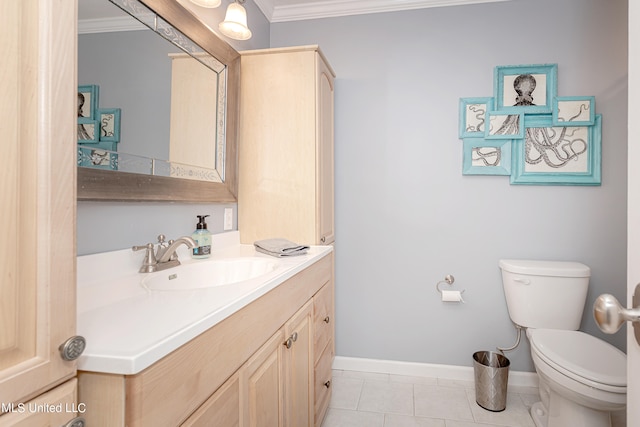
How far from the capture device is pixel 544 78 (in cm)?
212

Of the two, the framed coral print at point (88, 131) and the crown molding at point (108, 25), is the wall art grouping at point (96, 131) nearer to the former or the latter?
the framed coral print at point (88, 131)

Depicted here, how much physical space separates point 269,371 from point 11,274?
774 millimetres

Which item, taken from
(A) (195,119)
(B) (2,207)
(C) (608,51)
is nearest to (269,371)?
(B) (2,207)

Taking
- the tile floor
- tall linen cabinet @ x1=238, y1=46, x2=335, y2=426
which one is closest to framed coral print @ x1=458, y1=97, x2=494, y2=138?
tall linen cabinet @ x1=238, y1=46, x2=335, y2=426

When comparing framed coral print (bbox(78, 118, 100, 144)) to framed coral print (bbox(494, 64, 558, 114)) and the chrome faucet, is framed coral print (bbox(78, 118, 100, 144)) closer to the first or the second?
the chrome faucet

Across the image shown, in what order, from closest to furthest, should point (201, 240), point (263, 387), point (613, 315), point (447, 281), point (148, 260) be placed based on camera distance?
point (613, 315)
point (263, 387)
point (148, 260)
point (201, 240)
point (447, 281)

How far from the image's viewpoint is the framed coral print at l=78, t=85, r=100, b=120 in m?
1.00

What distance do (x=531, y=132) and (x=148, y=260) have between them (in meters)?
2.22

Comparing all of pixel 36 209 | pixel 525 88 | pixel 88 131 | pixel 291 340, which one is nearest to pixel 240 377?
pixel 291 340

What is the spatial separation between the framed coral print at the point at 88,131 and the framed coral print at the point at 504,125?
6.77 ft

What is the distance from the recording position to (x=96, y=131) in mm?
1058

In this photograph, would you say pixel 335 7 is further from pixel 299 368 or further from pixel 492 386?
pixel 492 386

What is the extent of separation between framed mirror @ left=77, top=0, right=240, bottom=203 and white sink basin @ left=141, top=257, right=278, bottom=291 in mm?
289

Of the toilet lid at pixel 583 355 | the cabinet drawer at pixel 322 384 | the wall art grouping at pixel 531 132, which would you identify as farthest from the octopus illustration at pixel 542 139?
the cabinet drawer at pixel 322 384
